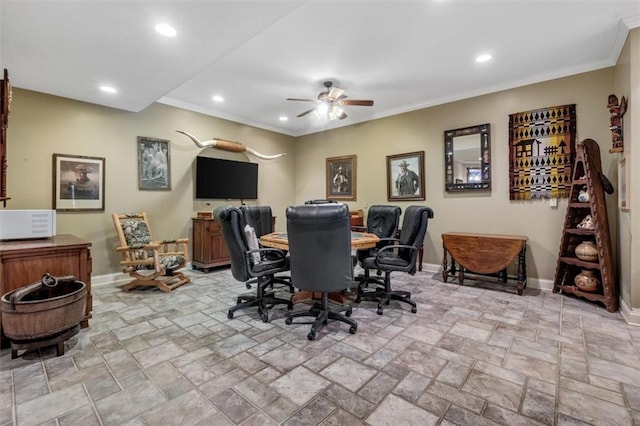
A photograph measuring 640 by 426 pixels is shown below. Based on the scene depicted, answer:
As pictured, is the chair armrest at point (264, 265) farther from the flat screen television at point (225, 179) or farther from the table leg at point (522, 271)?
the table leg at point (522, 271)

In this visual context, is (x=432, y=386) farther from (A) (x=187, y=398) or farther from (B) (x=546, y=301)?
(B) (x=546, y=301)

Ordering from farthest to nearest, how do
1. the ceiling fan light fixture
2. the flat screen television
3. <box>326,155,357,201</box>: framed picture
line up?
<box>326,155,357,201</box>: framed picture < the flat screen television < the ceiling fan light fixture

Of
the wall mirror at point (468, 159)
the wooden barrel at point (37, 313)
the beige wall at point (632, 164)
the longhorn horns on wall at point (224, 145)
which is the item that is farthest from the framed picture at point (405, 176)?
the wooden barrel at point (37, 313)

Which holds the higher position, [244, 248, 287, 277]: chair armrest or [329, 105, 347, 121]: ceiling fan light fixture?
[329, 105, 347, 121]: ceiling fan light fixture

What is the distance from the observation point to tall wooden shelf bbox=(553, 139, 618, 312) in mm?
3027

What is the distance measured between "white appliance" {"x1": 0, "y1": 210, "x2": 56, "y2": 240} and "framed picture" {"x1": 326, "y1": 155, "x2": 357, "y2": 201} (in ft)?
14.7

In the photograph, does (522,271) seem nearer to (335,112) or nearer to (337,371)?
(337,371)

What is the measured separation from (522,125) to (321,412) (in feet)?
14.2

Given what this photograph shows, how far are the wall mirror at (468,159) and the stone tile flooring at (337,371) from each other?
202 centimetres

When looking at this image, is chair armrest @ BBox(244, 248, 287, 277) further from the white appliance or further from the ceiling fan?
the ceiling fan

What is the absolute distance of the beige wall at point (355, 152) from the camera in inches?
141

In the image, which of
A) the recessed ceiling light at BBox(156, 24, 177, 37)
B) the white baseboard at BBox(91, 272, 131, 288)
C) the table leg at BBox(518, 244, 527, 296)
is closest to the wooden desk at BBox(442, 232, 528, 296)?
the table leg at BBox(518, 244, 527, 296)

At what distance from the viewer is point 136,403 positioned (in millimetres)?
1609

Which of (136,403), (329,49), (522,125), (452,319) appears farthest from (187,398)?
(522,125)
